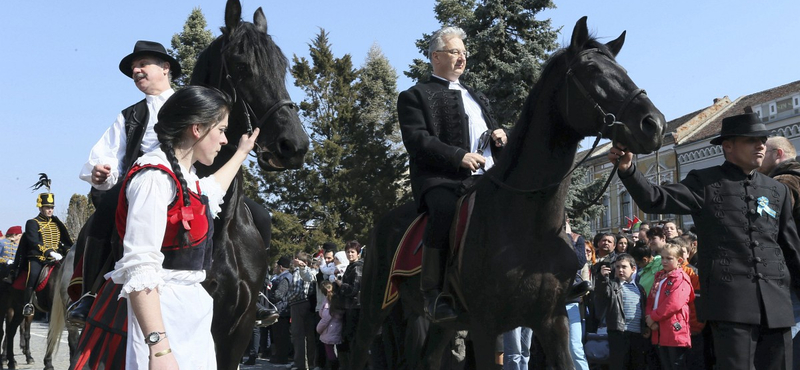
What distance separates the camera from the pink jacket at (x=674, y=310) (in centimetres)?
920

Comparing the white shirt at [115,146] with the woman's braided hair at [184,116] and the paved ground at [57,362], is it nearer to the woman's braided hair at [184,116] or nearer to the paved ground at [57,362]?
the woman's braided hair at [184,116]

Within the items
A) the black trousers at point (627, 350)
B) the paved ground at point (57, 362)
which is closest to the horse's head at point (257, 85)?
the black trousers at point (627, 350)

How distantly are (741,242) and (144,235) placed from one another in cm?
432

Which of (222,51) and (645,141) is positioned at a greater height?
(222,51)

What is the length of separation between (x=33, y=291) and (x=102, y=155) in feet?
38.6

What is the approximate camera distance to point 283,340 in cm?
1727

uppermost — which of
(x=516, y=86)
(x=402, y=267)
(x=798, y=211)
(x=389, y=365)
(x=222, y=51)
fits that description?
(x=516, y=86)

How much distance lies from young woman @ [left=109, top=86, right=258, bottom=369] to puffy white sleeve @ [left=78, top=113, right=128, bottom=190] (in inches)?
71.7

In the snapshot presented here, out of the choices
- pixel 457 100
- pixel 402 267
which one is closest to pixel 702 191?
pixel 457 100

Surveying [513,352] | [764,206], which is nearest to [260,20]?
[764,206]

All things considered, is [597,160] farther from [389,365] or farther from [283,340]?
[389,365]

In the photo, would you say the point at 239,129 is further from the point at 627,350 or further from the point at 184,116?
the point at 627,350

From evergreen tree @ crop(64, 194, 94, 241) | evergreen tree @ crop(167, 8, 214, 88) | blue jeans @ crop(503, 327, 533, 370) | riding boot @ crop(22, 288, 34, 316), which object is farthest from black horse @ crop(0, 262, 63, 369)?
evergreen tree @ crop(64, 194, 94, 241)

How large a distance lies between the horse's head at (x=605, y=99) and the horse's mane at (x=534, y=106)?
0.08 ft
